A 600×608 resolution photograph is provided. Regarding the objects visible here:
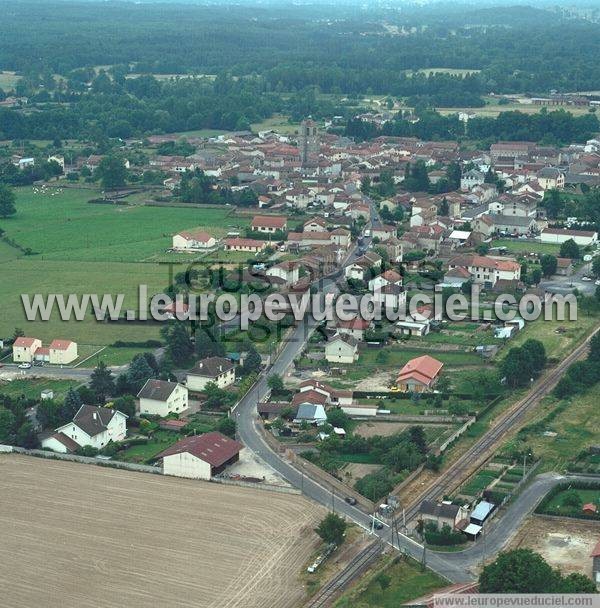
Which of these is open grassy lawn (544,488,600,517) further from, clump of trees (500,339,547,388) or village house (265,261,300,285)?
village house (265,261,300,285)

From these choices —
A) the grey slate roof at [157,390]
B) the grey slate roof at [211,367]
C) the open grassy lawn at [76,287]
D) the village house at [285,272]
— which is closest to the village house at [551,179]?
the village house at [285,272]

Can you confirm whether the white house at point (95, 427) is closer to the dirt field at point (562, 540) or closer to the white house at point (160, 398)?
the white house at point (160, 398)

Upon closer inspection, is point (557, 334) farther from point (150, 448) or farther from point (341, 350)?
point (150, 448)

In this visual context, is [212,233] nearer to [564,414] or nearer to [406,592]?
[564,414]

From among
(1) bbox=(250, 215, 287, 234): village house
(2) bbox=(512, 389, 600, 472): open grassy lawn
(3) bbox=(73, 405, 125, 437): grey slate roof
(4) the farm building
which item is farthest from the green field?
(2) bbox=(512, 389, 600, 472): open grassy lawn

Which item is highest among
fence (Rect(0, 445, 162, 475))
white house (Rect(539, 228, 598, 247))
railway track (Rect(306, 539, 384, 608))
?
railway track (Rect(306, 539, 384, 608))

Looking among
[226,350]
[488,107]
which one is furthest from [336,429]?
[488,107]

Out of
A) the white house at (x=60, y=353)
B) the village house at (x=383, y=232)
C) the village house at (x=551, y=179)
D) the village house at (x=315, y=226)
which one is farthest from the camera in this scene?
the village house at (x=551, y=179)
